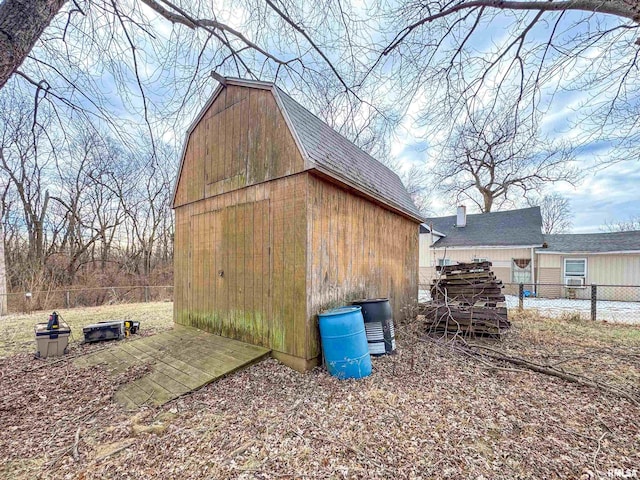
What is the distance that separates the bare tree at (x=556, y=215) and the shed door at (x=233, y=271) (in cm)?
2789

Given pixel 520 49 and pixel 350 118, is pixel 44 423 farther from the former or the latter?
pixel 520 49

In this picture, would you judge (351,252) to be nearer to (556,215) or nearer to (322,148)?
(322,148)

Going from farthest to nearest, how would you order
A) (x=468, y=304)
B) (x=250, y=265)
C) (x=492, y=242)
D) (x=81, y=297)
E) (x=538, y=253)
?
(x=492, y=242), (x=538, y=253), (x=81, y=297), (x=468, y=304), (x=250, y=265)

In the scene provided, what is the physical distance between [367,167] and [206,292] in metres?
4.15

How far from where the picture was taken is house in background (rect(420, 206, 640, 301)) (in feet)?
39.8

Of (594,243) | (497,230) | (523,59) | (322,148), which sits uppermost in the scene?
(523,59)

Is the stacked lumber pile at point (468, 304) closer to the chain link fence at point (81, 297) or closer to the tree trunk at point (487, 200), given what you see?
the chain link fence at point (81, 297)

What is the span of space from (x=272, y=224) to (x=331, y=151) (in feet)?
5.42

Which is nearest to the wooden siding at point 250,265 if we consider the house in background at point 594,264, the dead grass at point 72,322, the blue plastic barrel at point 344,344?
the blue plastic barrel at point 344,344

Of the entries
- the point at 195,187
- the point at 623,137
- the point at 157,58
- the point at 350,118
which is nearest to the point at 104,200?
the point at 195,187

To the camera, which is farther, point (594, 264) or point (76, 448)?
point (594, 264)

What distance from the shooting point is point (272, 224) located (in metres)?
4.12

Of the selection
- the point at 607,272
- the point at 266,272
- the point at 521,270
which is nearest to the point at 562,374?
the point at 266,272

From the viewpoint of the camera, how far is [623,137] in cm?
368
